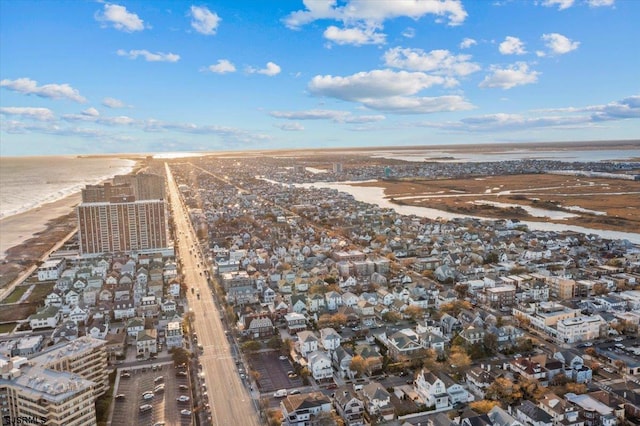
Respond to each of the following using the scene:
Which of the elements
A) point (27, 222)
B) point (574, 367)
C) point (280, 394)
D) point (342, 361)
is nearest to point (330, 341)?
point (342, 361)

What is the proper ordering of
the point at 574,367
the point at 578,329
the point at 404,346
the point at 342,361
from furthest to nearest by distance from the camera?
the point at 578,329, the point at 404,346, the point at 342,361, the point at 574,367

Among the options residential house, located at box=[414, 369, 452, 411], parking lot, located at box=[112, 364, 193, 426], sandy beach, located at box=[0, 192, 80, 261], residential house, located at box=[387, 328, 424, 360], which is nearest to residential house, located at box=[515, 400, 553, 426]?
residential house, located at box=[414, 369, 452, 411]

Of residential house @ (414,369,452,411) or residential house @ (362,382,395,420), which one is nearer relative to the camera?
residential house @ (362,382,395,420)

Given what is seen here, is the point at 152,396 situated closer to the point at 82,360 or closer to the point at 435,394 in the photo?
the point at 82,360

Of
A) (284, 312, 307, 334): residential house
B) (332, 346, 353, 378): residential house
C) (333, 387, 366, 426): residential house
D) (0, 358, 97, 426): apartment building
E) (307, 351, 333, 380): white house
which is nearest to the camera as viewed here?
(0, 358, 97, 426): apartment building

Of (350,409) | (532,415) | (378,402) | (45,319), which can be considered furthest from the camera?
(45,319)

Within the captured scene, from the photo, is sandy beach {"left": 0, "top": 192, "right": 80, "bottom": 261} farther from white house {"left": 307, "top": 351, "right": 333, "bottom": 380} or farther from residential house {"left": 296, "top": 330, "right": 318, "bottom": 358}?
white house {"left": 307, "top": 351, "right": 333, "bottom": 380}
